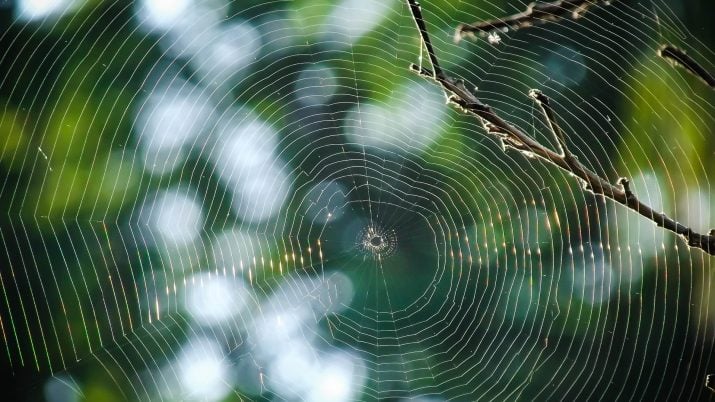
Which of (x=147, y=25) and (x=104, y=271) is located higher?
(x=147, y=25)

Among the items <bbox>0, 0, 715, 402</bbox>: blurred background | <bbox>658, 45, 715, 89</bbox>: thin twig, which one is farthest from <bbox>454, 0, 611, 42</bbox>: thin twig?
<bbox>0, 0, 715, 402</bbox>: blurred background

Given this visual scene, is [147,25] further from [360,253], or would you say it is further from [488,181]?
[488,181]

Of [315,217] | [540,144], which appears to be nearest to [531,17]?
[540,144]

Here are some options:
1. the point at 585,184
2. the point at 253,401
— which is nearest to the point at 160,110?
the point at 253,401

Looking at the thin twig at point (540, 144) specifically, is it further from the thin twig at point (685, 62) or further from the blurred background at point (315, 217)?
the blurred background at point (315, 217)

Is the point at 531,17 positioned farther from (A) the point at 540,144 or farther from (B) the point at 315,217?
(B) the point at 315,217
